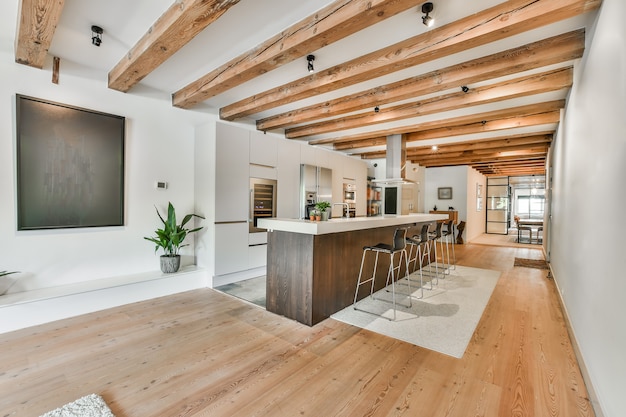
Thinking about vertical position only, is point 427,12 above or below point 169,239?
above

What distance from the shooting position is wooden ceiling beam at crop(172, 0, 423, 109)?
6.50 ft

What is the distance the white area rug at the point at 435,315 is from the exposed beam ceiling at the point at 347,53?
2.66 metres

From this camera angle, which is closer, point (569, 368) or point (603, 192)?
point (603, 192)

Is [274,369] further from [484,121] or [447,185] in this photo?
[447,185]

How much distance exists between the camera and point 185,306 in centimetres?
354

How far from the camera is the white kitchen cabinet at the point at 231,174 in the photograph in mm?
4258

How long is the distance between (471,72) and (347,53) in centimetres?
137

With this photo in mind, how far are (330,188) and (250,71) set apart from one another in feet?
12.0

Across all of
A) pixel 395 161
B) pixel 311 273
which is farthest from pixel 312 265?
pixel 395 161

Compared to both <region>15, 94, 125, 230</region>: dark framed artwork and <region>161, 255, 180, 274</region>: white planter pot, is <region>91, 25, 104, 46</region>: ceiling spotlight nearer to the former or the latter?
<region>15, 94, 125, 230</region>: dark framed artwork

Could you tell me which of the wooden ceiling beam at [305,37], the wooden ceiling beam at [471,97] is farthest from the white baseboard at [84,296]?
the wooden ceiling beam at [471,97]

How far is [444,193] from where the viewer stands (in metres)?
10.0

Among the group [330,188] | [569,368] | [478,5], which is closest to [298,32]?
[478,5]

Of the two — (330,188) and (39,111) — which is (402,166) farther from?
(39,111)
